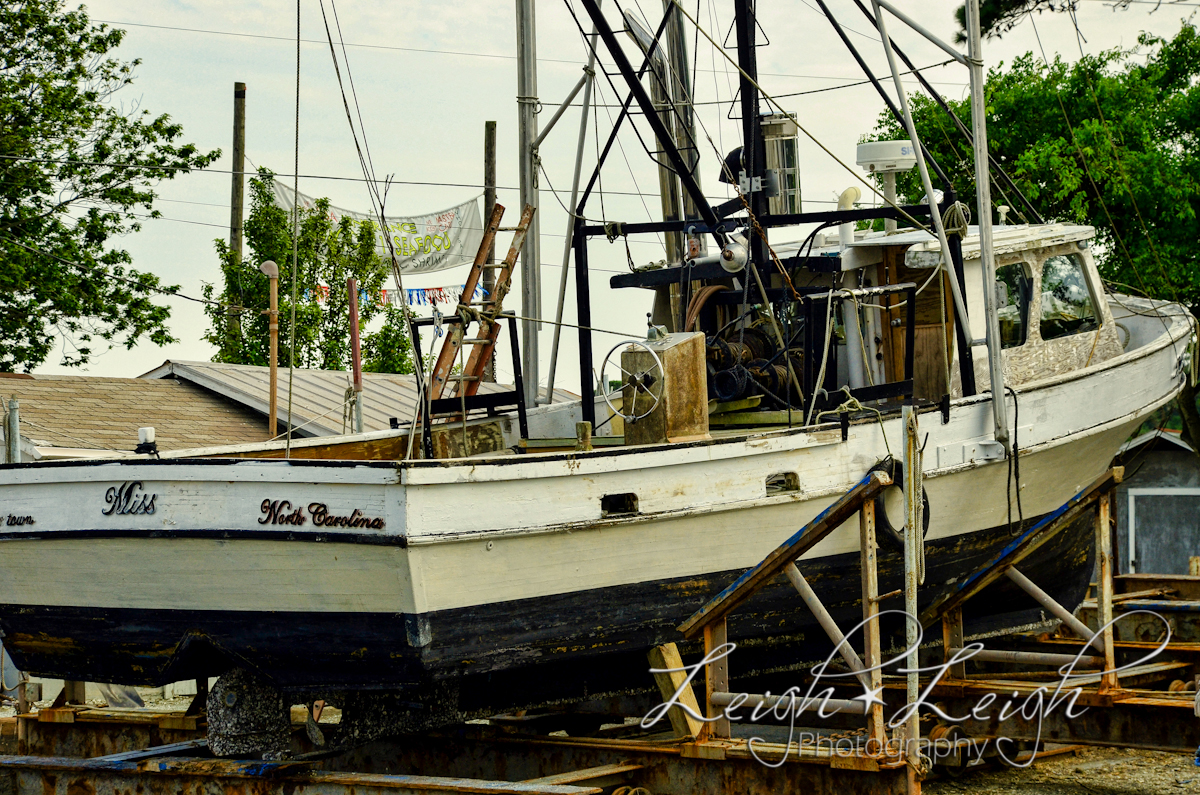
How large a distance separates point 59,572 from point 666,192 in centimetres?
606

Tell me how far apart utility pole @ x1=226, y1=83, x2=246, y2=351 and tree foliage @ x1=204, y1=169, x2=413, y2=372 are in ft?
0.43

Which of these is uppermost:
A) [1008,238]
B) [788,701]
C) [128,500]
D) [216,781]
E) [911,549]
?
[1008,238]

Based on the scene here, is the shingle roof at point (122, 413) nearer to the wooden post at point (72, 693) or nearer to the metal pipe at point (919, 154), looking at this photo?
the wooden post at point (72, 693)

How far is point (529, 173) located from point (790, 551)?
4.99m

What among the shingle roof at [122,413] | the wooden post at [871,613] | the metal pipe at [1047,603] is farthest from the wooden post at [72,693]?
the metal pipe at [1047,603]

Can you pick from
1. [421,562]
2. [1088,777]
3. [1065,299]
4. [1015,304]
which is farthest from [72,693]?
[1065,299]

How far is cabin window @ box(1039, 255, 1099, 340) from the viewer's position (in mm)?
9805

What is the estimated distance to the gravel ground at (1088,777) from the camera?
7980mm

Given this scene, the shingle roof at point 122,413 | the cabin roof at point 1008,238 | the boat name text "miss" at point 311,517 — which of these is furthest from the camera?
the shingle roof at point 122,413

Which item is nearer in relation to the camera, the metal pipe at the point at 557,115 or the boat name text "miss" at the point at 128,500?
the boat name text "miss" at the point at 128,500

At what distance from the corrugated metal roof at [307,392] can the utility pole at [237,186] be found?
4.49m

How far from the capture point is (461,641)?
6.47m

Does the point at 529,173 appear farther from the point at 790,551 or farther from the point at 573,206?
the point at 790,551

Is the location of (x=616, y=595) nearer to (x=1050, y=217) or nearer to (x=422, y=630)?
(x=422, y=630)
